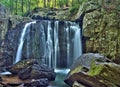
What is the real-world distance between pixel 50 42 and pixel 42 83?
35.7 ft

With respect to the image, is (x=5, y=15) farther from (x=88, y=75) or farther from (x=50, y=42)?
(x=88, y=75)

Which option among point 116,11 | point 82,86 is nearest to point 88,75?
point 82,86

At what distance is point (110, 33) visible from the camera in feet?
95.6

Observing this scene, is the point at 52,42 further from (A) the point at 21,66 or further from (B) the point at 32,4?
(B) the point at 32,4

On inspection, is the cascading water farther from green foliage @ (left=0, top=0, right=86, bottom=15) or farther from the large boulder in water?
green foliage @ (left=0, top=0, right=86, bottom=15)

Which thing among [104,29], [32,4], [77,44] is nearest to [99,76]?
[104,29]

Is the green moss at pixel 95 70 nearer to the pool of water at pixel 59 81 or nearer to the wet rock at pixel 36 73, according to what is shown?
the pool of water at pixel 59 81

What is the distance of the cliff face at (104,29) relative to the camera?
28609mm

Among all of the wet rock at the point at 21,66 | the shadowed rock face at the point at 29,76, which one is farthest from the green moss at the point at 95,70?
the wet rock at the point at 21,66

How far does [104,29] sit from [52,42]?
654cm

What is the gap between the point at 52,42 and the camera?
32.7 m

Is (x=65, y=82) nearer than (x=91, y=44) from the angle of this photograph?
Yes

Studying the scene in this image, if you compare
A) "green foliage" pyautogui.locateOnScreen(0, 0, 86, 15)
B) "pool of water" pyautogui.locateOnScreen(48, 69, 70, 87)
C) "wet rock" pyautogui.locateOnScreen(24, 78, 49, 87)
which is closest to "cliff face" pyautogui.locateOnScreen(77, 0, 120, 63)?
"pool of water" pyautogui.locateOnScreen(48, 69, 70, 87)

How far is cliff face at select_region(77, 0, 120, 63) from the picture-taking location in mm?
28609
